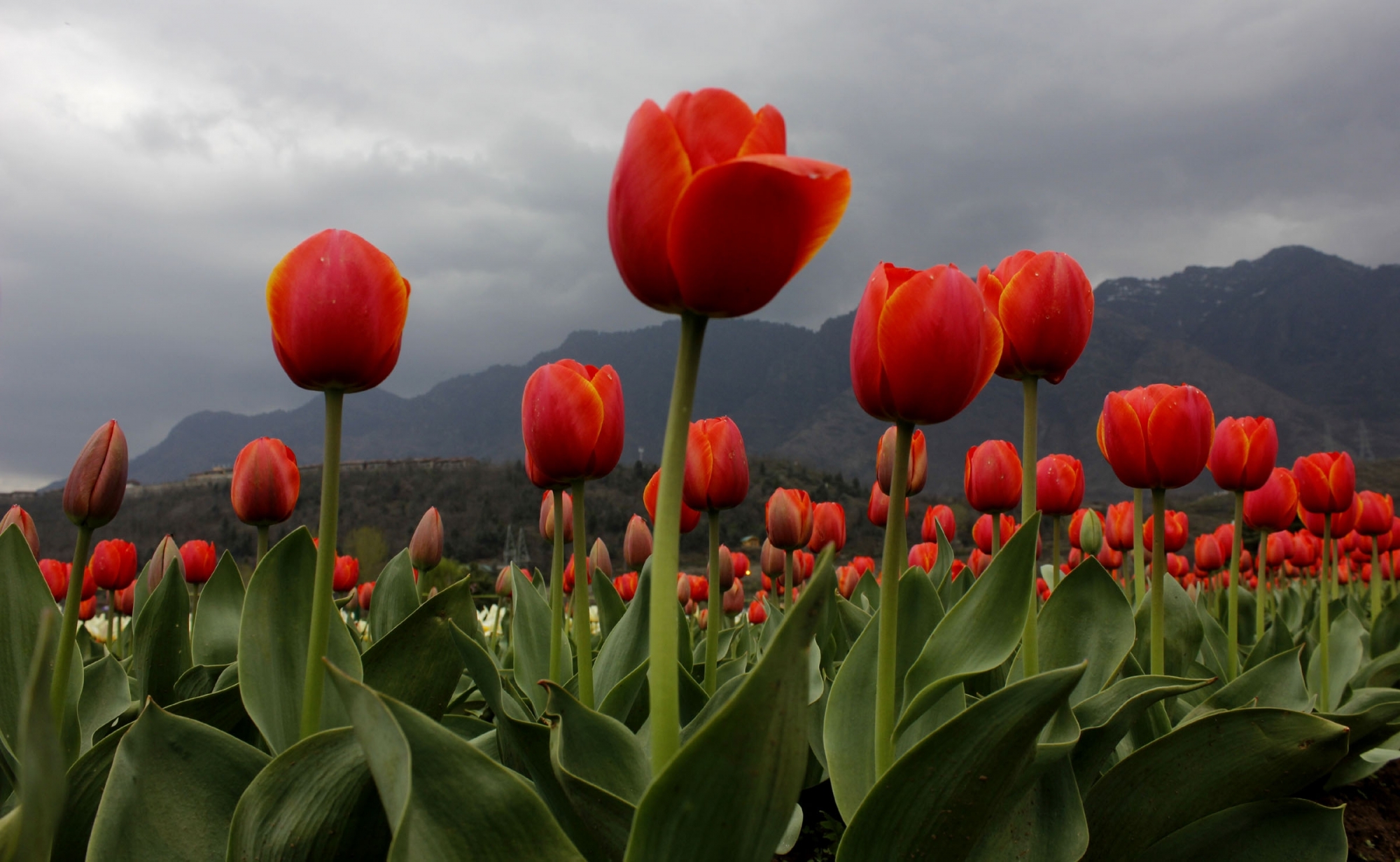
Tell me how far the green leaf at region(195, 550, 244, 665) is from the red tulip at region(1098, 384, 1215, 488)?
2.38m

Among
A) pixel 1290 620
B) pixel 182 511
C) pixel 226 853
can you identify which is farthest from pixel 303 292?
pixel 182 511

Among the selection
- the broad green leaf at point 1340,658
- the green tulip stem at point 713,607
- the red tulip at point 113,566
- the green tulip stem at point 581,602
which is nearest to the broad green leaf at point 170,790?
the green tulip stem at point 581,602

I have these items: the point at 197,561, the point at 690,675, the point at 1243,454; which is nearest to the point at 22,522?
the point at 197,561

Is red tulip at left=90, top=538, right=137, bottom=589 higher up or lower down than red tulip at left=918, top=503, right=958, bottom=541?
lower down

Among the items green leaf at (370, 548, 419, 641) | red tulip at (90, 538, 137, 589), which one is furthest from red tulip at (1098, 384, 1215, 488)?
→ red tulip at (90, 538, 137, 589)

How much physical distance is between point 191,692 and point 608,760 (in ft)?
4.22

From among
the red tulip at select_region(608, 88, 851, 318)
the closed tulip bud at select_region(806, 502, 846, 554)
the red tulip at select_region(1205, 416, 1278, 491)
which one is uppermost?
the red tulip at select_region(608, 88, 851, 318)

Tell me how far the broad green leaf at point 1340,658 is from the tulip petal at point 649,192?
131 inches

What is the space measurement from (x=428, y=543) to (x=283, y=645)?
1849 millimetres

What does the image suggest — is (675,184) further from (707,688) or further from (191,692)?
(191,692)

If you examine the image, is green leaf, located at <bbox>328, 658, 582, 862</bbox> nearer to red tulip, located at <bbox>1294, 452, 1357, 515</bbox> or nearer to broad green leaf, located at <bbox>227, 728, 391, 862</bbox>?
broad green leaf, located at <bbox>227, 728, 391, 862</bbox>

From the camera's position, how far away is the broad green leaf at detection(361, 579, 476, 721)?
5.43 feet

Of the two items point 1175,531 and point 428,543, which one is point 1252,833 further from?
point 1175,531

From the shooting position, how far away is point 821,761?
1.92m
